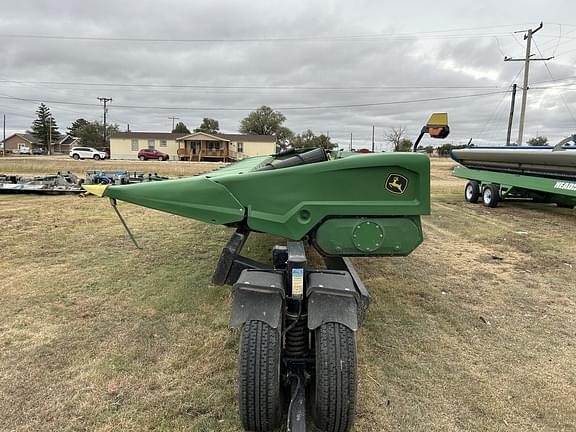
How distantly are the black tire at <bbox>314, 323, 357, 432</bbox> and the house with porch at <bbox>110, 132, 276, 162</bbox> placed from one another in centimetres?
4271

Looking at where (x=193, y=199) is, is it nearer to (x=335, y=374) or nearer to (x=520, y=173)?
(x=335, y=374)

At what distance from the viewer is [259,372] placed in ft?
6.23

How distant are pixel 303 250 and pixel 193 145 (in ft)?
151

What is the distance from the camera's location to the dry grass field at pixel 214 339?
7.30 ft

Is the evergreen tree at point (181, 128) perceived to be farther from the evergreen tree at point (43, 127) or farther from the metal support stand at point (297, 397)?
the metal support stand at point (297, 397)

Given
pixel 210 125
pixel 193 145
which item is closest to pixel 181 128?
→ pixel 210 125

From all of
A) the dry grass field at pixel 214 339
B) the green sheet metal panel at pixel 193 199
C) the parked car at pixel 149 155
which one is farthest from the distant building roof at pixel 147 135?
the green sheet metal panel at pixel 193 199

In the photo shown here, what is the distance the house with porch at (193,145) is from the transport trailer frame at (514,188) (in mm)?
35107

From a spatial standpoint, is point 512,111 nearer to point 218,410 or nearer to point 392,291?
point 392,291

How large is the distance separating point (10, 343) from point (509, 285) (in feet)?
15.2

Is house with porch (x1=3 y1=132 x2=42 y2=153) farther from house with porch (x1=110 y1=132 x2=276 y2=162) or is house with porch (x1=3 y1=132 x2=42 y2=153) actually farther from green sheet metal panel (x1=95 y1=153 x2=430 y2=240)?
green sheet metal panel (x1=95 y1=153 x2=430 y2=240)

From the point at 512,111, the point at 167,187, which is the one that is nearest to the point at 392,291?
the point at 167,187

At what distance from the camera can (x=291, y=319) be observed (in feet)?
6.94

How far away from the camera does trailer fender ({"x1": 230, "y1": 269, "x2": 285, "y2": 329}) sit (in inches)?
77.5
